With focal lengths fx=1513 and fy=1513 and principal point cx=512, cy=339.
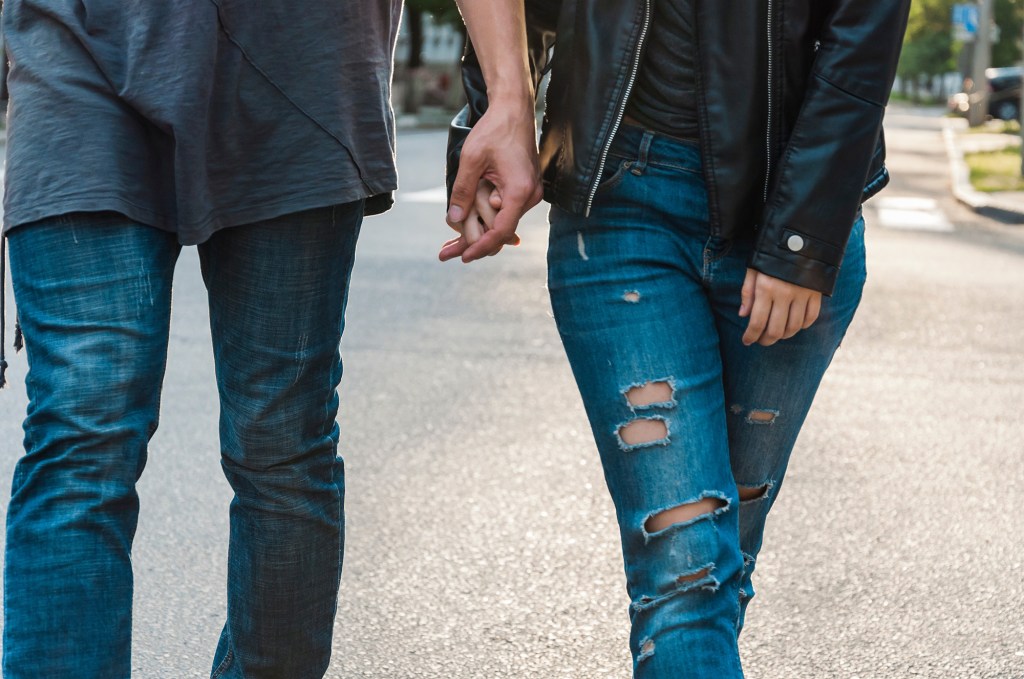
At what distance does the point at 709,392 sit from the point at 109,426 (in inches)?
30.8

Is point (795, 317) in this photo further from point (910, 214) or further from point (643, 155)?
point (910, 214)

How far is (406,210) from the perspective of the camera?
1254 cm

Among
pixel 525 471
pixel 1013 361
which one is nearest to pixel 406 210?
pixel 1013 361

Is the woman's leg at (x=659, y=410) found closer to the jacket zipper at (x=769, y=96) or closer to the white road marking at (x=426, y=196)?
the jacket zipper at (x=769, y=96)

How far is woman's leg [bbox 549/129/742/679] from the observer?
195 centimetres

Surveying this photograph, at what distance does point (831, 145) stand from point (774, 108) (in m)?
0.10

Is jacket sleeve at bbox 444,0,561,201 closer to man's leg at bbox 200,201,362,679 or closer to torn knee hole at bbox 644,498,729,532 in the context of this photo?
man's leg at bbox 200,201,362,679

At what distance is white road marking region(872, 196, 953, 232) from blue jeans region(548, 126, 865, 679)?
1090 cm

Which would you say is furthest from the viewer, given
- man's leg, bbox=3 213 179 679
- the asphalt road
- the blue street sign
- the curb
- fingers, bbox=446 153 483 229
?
the blue street sign

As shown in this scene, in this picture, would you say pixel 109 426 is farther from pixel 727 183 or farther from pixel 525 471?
pixel 525 471

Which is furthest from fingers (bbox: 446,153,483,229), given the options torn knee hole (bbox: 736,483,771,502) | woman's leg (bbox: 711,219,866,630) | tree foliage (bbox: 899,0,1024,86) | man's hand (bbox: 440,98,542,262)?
tree foliage (bbox: 899,0,1024,86)

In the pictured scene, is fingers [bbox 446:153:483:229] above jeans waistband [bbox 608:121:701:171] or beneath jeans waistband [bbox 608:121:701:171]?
beneath

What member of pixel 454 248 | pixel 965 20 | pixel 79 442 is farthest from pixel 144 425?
pixel 965 20

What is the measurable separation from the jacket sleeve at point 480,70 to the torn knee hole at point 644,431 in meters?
0.43
